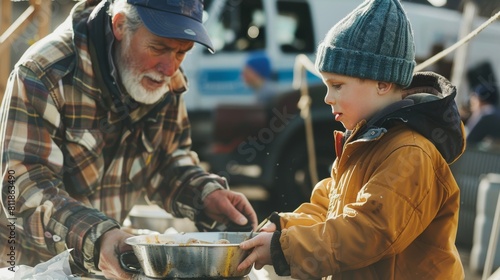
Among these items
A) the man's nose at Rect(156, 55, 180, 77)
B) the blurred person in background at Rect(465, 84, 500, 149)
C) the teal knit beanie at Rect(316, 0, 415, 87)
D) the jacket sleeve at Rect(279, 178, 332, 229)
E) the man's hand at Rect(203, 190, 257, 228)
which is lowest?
the blurred person in background at Rect(465, 84, 500, 149)

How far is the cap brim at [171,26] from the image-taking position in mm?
3510

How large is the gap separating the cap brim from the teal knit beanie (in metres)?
0.80

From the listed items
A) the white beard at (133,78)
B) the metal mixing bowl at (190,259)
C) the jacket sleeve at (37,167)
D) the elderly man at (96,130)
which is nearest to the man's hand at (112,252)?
the elderly man at (96,130)

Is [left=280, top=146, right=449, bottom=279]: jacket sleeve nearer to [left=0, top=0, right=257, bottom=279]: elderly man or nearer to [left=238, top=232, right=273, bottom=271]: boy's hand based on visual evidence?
[left=238, top=232, right=273, bottom=271]: boy's hand

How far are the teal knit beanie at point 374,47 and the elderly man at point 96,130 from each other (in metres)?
0.82

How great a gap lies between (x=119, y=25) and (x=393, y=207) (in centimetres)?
156

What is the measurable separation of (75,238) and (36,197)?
26 centimetres

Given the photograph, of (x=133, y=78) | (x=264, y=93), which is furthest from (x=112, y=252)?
(x=264, y=93)

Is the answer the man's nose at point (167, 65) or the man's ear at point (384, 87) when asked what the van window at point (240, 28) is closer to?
the man's nose at point (167, 65)

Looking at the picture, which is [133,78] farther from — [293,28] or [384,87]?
[293,28]

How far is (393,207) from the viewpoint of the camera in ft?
8.74

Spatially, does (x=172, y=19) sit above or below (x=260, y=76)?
above

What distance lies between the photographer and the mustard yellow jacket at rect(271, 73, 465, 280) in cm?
268

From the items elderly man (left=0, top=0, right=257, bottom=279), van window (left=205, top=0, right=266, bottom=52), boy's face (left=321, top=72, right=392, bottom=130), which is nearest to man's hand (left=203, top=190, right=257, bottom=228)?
elderly man (left=0, top=0, right=257, bottom=279)
